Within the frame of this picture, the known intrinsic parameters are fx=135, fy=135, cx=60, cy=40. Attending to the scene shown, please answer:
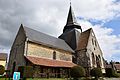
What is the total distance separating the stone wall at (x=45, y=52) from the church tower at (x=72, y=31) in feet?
13.2

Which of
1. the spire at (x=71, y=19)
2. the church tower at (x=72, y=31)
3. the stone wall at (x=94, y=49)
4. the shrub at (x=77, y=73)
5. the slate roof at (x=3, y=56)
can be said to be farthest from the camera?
the slate roof at (x=3, y=56)

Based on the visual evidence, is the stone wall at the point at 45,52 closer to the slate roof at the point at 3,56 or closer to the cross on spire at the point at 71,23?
the cross on spire at the point at 71,23

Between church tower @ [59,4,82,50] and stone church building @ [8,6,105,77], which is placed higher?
church tower @ [59,4,82,50]

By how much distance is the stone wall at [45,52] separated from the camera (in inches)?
887

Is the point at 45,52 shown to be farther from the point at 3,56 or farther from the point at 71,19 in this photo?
the point at 3,56

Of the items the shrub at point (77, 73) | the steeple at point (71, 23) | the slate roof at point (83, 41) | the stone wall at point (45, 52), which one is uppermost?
the steeple at point (71, 23)

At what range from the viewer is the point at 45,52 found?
24.5m

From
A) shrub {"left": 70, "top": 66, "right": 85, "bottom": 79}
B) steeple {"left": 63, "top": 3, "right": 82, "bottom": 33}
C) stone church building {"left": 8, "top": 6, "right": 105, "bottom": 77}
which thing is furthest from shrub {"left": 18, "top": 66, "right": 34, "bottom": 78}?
steeple {"left": 63, "top": 3, "right": 82, "bottom": 33}

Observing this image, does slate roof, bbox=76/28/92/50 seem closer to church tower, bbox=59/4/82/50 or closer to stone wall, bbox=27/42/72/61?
church tower, bbox=59/4/82/50

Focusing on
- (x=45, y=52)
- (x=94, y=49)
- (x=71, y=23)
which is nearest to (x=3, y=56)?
(x=71, y=23)

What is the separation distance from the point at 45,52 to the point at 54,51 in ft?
7.55

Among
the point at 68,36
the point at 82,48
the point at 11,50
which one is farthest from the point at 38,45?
the point at 68,36

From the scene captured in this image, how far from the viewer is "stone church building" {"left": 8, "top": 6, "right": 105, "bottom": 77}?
21.9 m

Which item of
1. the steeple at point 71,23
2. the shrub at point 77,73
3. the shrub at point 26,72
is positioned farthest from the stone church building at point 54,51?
the shrub at point 77,73
